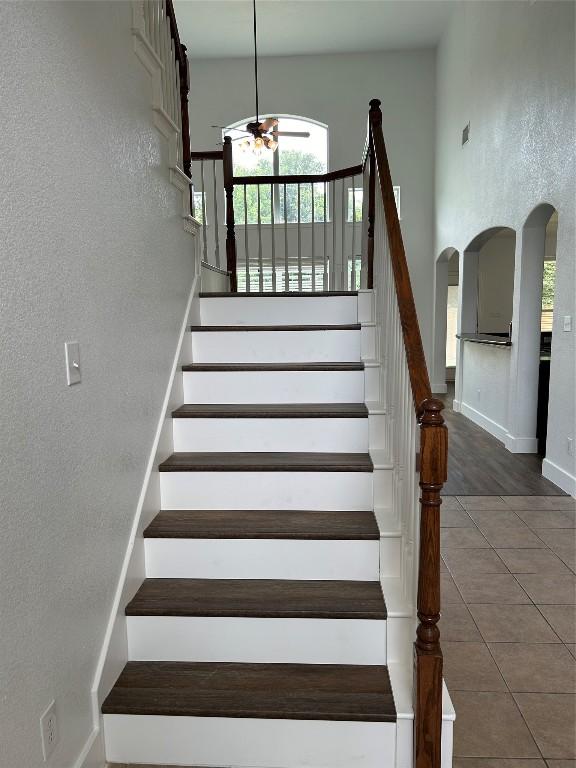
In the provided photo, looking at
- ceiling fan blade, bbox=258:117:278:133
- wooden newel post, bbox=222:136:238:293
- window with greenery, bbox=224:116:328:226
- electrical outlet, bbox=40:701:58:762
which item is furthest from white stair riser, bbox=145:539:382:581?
window with greenery, bbox=224:116:328:226

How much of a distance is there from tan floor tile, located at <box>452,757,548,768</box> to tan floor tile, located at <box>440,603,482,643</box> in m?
0.60

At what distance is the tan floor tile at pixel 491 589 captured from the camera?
103 inches

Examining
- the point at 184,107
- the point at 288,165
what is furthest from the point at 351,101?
the point at 184,107

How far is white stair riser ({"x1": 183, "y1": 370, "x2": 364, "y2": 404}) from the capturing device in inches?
108

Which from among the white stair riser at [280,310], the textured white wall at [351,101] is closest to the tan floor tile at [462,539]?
the white stair riser at [280,310]

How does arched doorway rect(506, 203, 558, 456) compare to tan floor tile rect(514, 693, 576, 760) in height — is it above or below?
above

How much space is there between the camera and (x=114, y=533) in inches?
71.9

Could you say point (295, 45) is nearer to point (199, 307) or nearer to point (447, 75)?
point (447, 75)

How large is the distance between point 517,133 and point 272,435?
426 cm

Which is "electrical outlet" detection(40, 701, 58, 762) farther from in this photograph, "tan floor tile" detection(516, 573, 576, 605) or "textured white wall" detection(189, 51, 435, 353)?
"textured white wall" detection(189, 51, 435, 353)

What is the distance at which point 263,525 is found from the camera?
212cm

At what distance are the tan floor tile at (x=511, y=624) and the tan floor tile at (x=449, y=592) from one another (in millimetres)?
82

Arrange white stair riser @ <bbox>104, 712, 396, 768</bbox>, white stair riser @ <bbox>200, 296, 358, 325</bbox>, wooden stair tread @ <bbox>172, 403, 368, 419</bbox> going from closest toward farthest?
white stair riser @ <bbox>104, 712, 396, 768</bbox> < wooden stair tread @ <bbox>172, 403, 368, 419</bbox> < white stair riser @ <bbox>200, 296, 358, 325</bbox>

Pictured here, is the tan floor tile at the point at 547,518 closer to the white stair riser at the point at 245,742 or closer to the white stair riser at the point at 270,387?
the white stair riser at the point at 270,387
